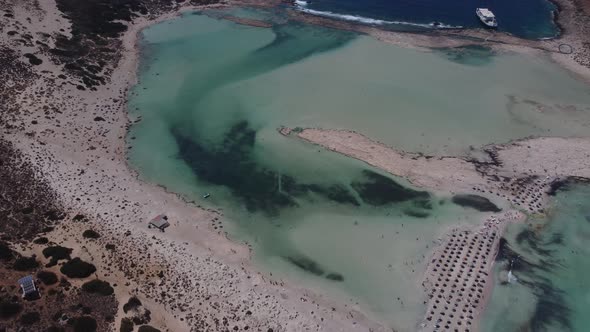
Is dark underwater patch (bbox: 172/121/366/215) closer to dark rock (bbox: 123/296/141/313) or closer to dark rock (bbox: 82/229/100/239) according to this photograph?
dark rock (bbox: 82/229/100/239)

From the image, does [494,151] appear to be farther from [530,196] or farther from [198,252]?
[198,252]

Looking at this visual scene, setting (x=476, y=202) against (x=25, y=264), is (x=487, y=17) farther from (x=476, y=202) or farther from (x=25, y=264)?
(x=25, y=264)

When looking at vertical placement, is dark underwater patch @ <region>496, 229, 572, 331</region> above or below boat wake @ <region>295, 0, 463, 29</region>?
below

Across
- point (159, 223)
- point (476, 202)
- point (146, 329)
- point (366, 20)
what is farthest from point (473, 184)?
point (366, 20)

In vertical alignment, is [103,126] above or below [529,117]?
below

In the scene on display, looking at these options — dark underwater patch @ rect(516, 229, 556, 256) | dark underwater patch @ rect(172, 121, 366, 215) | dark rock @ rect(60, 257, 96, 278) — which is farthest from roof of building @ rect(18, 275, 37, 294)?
dark underwater patch @ rect(516, 229, 556, 256)

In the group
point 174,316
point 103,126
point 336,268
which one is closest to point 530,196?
point 336,268
